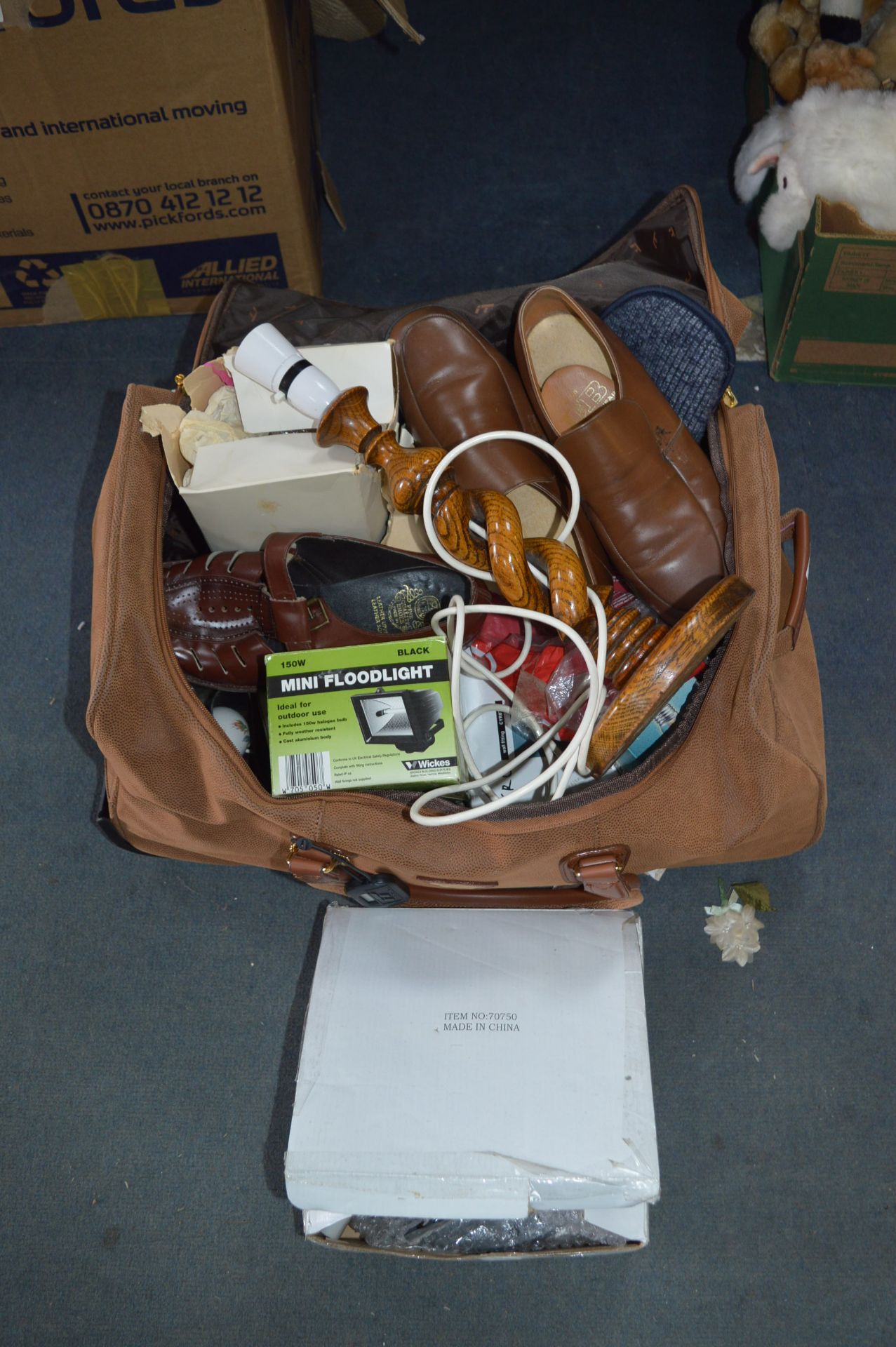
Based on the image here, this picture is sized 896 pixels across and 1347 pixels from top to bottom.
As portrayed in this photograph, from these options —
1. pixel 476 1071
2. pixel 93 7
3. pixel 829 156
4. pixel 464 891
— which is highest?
pixel 93 7

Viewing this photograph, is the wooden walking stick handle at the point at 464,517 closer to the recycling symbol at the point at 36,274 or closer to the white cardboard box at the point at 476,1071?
the white cardboard box at the point at 476,1071

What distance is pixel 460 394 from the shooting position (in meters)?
1.04

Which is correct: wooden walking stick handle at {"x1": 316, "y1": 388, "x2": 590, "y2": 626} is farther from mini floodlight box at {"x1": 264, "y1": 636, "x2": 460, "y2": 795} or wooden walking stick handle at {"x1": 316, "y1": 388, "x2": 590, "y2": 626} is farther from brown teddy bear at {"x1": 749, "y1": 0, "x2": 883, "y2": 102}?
brown teddy bear at {"x1": 749, "y1": 0, "x2": 883, "y2": 102}

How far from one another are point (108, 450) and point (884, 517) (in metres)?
1.18

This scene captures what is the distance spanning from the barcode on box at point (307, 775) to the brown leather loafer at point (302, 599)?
0.49 feet

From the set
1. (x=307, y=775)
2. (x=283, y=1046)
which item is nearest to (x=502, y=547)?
(x=307, y=775)

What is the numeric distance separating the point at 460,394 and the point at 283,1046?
79 centimetres

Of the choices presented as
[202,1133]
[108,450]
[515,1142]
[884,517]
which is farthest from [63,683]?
[884,517]

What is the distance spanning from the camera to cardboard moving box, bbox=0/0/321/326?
114 cm

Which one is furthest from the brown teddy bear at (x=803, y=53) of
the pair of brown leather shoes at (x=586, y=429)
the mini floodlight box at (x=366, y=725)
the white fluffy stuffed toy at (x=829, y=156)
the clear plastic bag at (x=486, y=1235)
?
the clear plastic bag at (x=486, y=1235)

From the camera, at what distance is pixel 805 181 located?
4.42 feet

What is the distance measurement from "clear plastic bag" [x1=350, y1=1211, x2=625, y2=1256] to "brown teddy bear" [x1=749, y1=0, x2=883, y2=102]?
1554 mm

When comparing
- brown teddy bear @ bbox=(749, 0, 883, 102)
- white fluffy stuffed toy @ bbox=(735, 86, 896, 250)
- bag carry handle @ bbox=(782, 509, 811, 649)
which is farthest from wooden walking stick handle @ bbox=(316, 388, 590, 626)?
brown teddy bear @ bbox=(749, 0, 883, 102)

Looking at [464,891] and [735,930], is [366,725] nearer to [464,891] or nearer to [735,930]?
[464,891]
